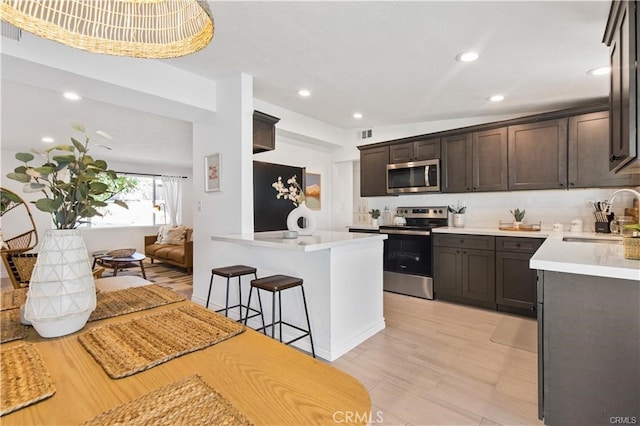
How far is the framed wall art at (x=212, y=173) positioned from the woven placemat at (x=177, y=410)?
9.52ft

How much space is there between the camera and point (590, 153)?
10.4ft

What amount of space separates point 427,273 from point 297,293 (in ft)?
6.60

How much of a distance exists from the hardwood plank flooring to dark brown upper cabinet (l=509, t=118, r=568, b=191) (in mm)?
1553

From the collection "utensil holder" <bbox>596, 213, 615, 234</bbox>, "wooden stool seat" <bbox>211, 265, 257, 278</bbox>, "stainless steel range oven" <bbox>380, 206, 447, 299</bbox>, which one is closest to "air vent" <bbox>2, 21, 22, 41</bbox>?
"wooden stool seat" <bbox>211, 265, 257, 278</bbox>

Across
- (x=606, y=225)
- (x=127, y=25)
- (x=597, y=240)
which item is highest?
(x=127, y=25)

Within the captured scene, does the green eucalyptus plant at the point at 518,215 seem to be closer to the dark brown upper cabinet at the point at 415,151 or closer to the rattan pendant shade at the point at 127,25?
the dark brown upper cabinet at the point at 415,151

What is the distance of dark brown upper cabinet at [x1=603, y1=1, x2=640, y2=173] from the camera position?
1421 mm

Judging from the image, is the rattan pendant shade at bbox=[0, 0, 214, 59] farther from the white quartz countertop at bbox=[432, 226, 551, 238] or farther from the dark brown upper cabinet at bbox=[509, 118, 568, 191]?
the dark brown upper cabinet at bbox=[509, 118, 568, 191]

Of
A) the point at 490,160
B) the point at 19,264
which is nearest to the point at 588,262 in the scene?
the point at 490,160

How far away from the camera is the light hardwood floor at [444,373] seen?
179 cm

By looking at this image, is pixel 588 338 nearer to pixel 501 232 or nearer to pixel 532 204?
pixel 501 232

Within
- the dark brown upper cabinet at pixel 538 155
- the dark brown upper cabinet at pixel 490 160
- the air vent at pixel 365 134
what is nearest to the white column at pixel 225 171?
the air vent at pixel 365 134

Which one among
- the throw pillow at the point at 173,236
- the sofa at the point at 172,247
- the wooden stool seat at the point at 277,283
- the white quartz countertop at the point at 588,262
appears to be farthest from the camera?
the throw pillow at the point at 173,236

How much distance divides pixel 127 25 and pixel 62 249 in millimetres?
809
